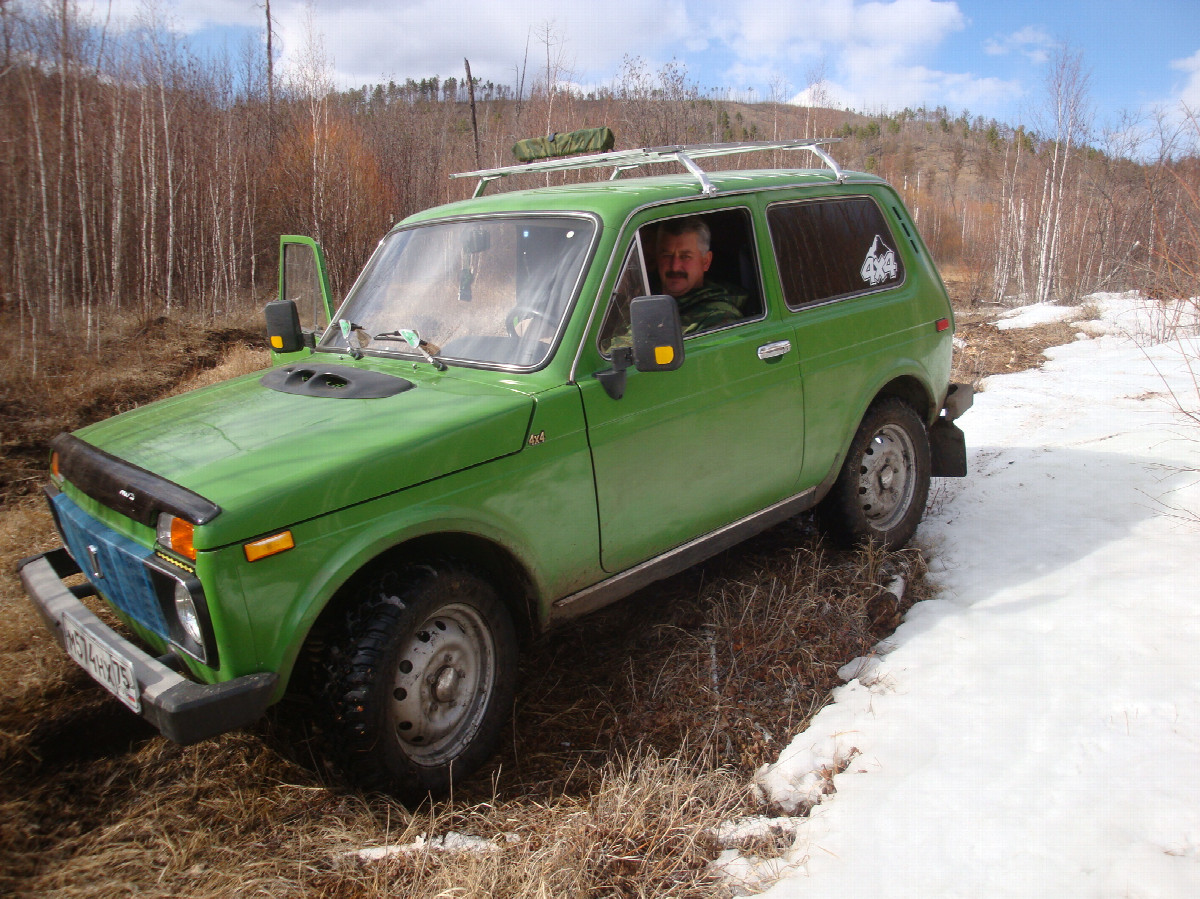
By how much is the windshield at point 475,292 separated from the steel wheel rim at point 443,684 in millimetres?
1001

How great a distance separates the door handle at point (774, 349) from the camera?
12.0 feet

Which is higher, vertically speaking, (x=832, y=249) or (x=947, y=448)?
(x=832, y=249)

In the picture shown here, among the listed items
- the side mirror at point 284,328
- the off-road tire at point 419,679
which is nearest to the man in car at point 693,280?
the off-road tire at point 419,679

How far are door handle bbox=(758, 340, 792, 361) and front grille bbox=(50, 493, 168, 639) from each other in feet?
8.33

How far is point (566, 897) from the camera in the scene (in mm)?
2281

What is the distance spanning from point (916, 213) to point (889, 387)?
33717 mm

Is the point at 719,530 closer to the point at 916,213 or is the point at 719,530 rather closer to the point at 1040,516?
the point at 1040,516

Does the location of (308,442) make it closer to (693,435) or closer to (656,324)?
(656,324)

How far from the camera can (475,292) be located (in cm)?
336

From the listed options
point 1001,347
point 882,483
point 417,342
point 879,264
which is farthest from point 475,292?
point 1001,347

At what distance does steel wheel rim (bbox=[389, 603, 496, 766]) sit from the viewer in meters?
2.72

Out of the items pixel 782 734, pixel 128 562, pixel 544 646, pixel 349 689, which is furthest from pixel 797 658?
pixel 128 562

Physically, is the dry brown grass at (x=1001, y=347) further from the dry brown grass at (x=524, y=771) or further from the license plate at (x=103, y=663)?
the license plate at (x=103, y=663)

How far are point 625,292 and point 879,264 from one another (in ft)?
6.23
